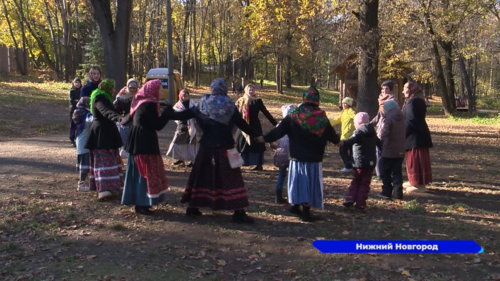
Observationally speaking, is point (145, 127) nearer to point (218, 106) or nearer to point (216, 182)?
point (218, 106)

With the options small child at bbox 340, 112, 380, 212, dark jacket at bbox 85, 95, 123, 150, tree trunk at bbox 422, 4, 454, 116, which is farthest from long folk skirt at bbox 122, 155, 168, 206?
tree trunk at bbox 422, 4, 454, 116

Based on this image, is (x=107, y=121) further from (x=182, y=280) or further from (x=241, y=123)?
(x=182, y=280)

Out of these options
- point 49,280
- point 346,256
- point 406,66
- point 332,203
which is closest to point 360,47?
point 332,203

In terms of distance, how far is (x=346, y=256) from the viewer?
16.9ft

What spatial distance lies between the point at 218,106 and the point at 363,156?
230 cm

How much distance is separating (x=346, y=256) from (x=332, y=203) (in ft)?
7.33

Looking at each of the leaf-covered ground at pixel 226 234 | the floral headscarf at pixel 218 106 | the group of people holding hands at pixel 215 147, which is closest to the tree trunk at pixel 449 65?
the leaf-covered ground at pixel 226 234

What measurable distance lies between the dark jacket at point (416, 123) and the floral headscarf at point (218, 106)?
3.58 meters

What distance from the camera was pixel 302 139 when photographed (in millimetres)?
5996

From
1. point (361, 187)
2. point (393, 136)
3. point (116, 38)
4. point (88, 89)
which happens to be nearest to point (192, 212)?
point (361, 187)

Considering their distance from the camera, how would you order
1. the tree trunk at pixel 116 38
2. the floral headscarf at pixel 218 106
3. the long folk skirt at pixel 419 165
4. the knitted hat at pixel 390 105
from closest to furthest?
1. the floral headscarf at pixel 218 106
2. the knitted hat at pixel 390 105
3. the long folk skirt at pixel 419 165
4. the tree trunk at pixel 116 38

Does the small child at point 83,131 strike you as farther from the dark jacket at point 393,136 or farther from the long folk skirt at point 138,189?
the dark jacket at point 393,136

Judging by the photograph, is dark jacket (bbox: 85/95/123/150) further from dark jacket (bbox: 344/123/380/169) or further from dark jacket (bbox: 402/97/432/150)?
dark jacket (bbox: 402/97/432/150)

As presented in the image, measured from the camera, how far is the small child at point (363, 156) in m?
6.73
